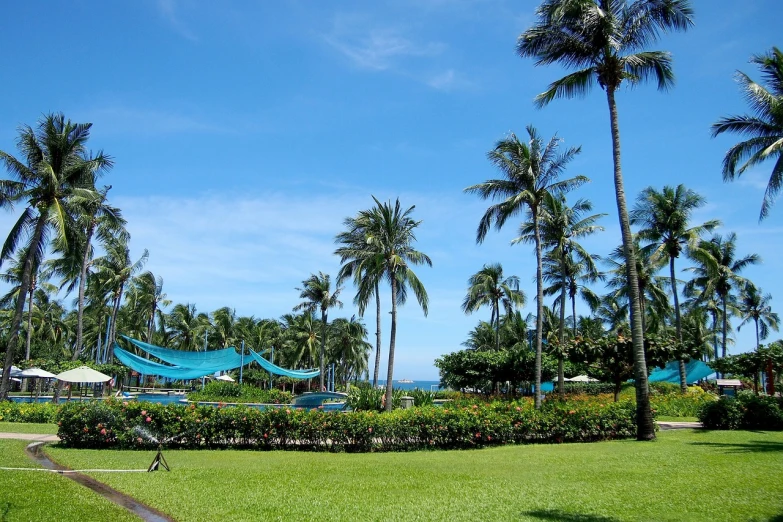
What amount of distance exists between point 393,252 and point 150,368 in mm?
15165

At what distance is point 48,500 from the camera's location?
7.39 m

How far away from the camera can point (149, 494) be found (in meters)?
8.05

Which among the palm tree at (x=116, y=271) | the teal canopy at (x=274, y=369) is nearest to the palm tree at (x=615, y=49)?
the teal canopy at (x=274, y=369)

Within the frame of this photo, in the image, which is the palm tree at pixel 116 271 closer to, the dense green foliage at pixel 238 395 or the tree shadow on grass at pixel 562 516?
the dense green foliage at pixel 238 395

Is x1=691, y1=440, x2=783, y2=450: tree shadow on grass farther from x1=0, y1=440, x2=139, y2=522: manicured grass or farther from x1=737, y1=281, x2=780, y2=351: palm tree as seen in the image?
x1=737, y1=281, x2=780, y2=351: palm tree

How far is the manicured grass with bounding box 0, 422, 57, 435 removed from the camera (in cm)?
1696

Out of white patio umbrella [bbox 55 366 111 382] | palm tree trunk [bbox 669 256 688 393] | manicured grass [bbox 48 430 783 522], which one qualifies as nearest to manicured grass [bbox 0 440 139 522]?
manicured grass [bbox 48 430 783 522]

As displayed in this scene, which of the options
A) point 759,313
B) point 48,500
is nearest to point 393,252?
point 48,500

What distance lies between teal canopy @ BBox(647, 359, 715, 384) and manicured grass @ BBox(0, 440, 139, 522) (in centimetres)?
3576

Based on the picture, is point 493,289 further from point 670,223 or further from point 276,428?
point 276,428

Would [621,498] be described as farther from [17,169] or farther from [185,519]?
[17,169]

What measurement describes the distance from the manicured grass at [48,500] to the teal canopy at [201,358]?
21918 millimetres

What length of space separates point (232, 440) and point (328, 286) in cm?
3161

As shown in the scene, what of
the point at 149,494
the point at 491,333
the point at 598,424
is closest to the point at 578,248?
the point at 598,424
